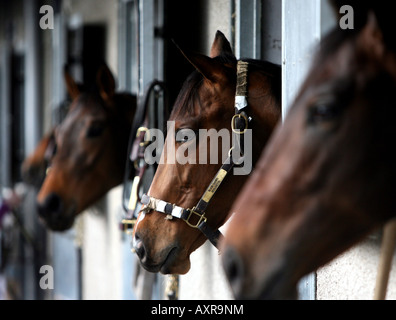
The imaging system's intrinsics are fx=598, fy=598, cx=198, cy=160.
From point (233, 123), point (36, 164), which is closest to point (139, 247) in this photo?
point (233, 123)

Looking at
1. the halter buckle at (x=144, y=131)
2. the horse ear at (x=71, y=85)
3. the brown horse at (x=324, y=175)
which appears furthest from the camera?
the horse ear at (x=71, y=85)

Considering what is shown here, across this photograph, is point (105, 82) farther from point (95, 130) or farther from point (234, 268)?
point (234, 268)

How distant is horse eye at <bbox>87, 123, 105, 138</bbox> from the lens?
3262mm

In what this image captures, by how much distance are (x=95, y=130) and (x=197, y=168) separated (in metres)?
1.37

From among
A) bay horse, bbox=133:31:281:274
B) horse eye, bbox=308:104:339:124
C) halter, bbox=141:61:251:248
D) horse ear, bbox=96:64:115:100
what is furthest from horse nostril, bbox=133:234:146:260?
horse ear, bbox=96:64:115:100

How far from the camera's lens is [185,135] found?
205 centimetres

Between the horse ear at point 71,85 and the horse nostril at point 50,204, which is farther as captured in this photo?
the horse ear at point 71,85

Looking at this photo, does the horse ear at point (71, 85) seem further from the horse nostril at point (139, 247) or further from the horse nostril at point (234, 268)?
the horse nostril at point (234, 268)

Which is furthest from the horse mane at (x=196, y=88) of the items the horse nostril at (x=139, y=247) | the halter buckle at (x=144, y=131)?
the halter buckle at (x=144, y=131)

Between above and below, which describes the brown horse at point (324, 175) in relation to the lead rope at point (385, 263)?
above

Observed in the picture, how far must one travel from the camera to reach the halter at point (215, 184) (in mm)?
1987

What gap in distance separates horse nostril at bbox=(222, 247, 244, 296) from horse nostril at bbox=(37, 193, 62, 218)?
2.13 m

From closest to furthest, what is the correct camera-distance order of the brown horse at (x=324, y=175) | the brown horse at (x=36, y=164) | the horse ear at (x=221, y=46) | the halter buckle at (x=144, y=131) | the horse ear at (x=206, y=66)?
the brown horse at (x=324, y=175), the horse ear at (x=206, y=66), the horse ear at (x=221, y=46), the halter buckle at (x=144, y=131), the brown horse at (x=36, y=164)

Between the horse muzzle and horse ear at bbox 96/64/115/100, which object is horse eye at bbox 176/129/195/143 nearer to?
the horse muzzle
